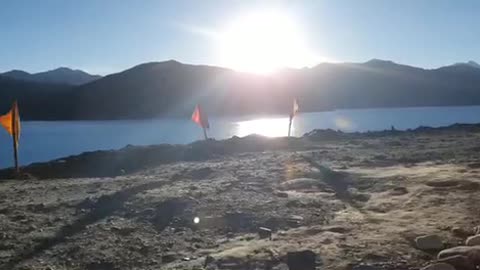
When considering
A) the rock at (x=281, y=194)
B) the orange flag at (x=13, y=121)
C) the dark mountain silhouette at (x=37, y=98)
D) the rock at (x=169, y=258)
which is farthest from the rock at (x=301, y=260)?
the dark mountain silhouette at (x=37, y=98)

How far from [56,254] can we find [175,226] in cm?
248

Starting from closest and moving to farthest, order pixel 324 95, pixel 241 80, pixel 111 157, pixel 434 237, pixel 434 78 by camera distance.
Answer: pixel 434 237 → pixel 111 157 → pixel 241 80 → pixel 324 95 → pixel 434 78

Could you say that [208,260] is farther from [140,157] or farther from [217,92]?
[217,92]

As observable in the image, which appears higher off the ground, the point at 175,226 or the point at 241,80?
the point at 241,80

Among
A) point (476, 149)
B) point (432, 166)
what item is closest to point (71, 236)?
point (432, 166)

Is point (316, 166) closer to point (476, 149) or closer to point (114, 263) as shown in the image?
point (476, 149)

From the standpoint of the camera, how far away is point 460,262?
7277 millimetres

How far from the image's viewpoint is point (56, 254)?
9805mm

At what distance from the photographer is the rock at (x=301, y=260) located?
26.7ft

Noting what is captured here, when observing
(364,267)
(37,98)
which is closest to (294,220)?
(364,267)

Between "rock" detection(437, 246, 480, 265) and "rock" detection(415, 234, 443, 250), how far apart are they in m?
0.42

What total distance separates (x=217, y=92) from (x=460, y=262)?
144 meters

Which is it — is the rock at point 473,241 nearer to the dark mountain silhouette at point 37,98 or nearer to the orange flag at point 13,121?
the orange flag at point 13,121

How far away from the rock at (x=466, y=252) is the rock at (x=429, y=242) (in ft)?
1.37
